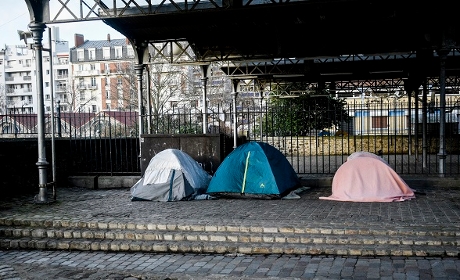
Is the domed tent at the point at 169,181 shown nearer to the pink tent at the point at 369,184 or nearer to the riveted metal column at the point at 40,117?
the riveted metal column at the point at 40,117

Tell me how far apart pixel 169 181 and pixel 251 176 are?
2024 millimetres

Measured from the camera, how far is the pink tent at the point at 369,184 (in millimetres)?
12148

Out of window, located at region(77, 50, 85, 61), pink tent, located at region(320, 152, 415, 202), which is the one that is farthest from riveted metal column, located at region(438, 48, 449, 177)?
window, located at region(77, 50, 85, 61)

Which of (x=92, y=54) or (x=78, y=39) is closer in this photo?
(x=92, y=54)

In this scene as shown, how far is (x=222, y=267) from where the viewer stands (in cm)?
791

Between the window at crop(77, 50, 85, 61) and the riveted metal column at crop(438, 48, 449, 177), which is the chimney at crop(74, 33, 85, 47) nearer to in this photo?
the window at crop(77, 50, 85, 61)

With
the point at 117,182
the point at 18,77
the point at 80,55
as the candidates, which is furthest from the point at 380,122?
the point at 18,77

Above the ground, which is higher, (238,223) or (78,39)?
(78,39)

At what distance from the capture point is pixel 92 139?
17.1 metres

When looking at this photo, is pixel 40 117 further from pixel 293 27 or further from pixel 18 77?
pixel 18 77

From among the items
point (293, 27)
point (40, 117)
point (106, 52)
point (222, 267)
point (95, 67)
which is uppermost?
point (106, 52)

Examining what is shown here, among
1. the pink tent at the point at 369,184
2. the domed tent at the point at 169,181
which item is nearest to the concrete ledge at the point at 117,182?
the domed tent at the point at 169,181

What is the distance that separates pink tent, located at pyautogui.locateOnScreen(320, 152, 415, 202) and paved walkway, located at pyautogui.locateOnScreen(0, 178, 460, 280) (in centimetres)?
42

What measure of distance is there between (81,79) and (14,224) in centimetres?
7564
